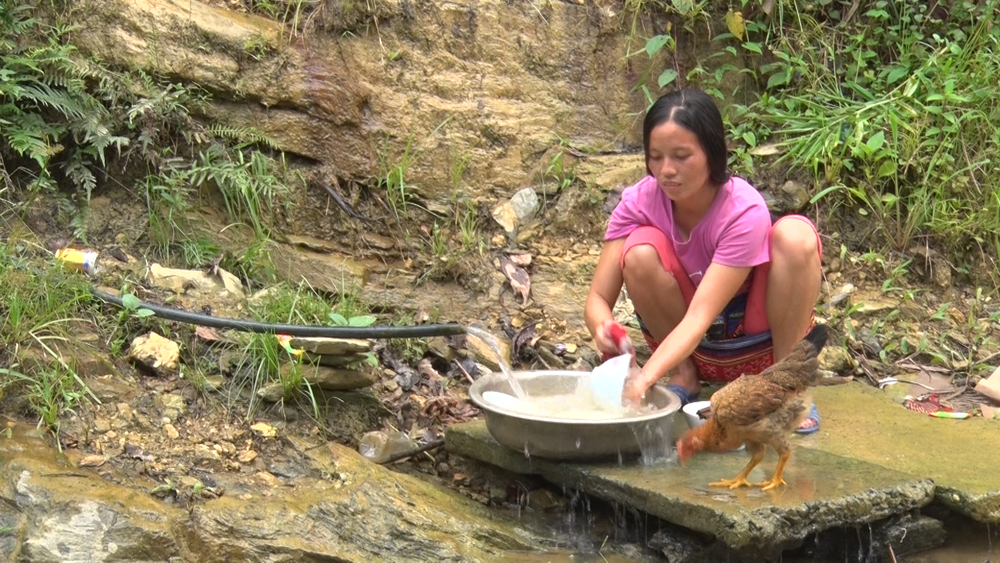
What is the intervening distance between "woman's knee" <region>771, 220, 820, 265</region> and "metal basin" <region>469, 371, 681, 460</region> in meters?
0.65

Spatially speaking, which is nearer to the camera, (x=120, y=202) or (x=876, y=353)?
(x=120, y=202)

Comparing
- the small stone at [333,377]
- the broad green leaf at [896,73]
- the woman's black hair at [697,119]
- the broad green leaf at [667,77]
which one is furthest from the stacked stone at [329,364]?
the broad green leaf at [896,73]

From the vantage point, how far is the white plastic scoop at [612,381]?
11.5ft

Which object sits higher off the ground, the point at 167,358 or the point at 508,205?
the point at 508,205

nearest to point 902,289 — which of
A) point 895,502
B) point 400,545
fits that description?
point 895,502

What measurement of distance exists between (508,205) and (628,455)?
2.32 metres

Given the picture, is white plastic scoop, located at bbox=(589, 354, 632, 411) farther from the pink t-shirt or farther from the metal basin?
the pink t-shirt

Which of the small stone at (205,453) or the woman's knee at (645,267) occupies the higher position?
the woman's knee at (645,267)

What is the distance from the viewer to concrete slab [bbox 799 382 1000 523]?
10.8ft

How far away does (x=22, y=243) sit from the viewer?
420 centimetres

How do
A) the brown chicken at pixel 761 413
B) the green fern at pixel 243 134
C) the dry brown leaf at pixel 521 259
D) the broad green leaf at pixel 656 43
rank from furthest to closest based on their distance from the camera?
the broad green leaf at pixel 656 43, the dry brown leaf at pixel 521 259, the green fern at pixel 243 134, the brown chicken at pixel 761 413

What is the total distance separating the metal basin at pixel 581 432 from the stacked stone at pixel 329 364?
561mm

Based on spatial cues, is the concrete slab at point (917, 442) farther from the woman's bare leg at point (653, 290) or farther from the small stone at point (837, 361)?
the woman's bare leg at point (653, 290)

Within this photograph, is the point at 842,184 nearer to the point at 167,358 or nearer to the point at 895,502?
the point at 895,502
